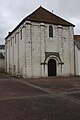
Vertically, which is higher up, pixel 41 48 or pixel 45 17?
pixel 45 17

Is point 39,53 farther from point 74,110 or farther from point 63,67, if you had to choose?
point 74,110

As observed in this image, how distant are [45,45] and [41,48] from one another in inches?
31.4

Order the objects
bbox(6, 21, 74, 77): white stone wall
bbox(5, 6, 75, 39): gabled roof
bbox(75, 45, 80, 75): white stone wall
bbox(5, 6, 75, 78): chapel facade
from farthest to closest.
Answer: bbox(75, 45, 80, 75): white stone wall, bbox(5, 6, 75, 39): gabled roof, bbox(5, 6, 75, 78): chapel facade, bbox(6, 21, 74, 77): white stone wall

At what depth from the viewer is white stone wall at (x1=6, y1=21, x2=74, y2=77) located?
25141 millimetres

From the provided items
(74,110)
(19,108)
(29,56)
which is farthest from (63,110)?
(29,56)

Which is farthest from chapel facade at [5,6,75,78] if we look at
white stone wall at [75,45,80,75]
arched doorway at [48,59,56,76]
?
white stone wall at [75,45,80,75]

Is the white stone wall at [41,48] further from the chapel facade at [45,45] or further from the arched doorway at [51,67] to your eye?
the arched doorway at [51,67]

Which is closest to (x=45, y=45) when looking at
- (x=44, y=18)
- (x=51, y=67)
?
(x=51, y=67)

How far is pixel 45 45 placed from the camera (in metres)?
26.2

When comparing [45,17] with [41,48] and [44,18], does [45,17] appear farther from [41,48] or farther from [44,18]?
[41,48]

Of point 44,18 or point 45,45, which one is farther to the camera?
point 44,18

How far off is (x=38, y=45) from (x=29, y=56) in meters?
2.09

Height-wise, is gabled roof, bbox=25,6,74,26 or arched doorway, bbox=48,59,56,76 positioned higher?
gabled roof, bbox=25,6,74,26

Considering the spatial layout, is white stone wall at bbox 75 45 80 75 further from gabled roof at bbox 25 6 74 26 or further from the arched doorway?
gabled roof at bbox 25 6 74 26
